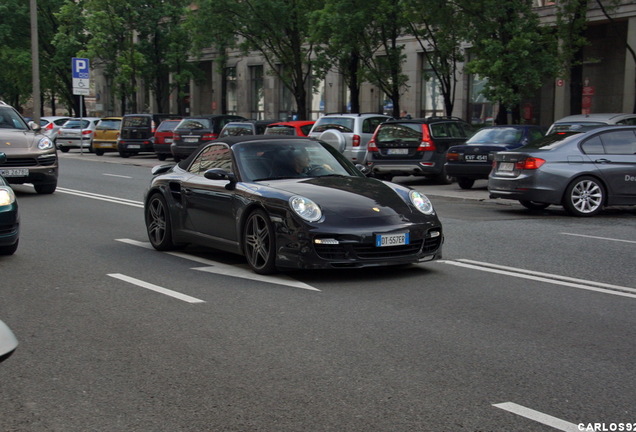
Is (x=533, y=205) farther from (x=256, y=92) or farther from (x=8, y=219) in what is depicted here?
(x=256, y=92)

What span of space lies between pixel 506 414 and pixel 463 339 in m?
1.65

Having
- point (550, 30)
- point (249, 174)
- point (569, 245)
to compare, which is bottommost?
point (569, 245)

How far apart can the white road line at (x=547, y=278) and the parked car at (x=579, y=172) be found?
225 inches

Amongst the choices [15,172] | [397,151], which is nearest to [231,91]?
[397,151]

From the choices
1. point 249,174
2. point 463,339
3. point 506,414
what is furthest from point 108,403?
point 249,174

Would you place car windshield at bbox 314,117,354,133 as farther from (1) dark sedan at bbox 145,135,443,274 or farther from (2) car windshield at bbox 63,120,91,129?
(2) car windshield at bbox 63,120,91,129

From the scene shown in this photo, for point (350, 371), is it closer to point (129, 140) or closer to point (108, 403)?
point (108, 403)

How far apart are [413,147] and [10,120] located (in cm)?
921

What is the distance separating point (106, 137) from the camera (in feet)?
131

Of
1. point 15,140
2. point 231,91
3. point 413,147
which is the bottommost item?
point 413,147

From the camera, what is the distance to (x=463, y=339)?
633cm

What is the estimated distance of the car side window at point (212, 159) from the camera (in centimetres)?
993

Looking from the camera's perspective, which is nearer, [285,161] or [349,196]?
[349,196]

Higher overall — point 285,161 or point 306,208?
point 285,161
